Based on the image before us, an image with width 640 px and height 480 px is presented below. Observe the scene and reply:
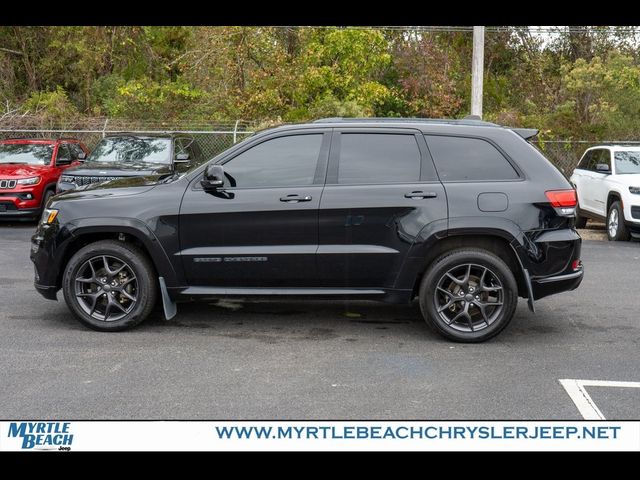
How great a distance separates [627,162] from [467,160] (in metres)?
7.84

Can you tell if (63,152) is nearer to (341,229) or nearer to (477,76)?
(477,76)

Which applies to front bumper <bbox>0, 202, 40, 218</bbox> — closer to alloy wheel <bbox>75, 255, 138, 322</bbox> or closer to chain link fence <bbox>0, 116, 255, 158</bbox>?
chain link fence <bbox>0, 116, 255, 158</bbox>

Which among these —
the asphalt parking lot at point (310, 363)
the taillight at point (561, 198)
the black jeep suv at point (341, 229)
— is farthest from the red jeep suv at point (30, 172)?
Answer: the taillight at point (561, 198)

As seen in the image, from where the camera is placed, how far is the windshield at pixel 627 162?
12.9m

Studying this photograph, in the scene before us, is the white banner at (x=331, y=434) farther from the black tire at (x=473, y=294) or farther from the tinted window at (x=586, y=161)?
the tinted window at (x=586, y=161)

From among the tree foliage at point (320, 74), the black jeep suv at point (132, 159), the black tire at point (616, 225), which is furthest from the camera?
the tree foliage at point (320, 74)

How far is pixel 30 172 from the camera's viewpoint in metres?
13.6

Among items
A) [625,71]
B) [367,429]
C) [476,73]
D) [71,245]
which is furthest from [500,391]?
[625,71]

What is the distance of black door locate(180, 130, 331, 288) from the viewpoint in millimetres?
6254

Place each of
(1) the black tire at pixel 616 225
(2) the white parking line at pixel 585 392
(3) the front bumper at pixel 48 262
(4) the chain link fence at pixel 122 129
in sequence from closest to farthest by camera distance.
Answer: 1. (2) the white parking line at pixel 585 392
2. (3) the front bumper at pixel 48 262
3. (1) the black tire at pixel 616 225
4. (4) the chain link fence at pixel 122 129

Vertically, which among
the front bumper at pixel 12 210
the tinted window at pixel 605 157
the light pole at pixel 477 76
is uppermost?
the light pole at pixel 477 76

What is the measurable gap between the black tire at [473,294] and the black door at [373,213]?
31 cm

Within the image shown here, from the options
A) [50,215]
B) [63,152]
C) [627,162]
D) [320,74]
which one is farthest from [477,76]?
[50,215]

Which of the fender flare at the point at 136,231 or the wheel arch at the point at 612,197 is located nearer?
the fender flare at the point at 136,231
